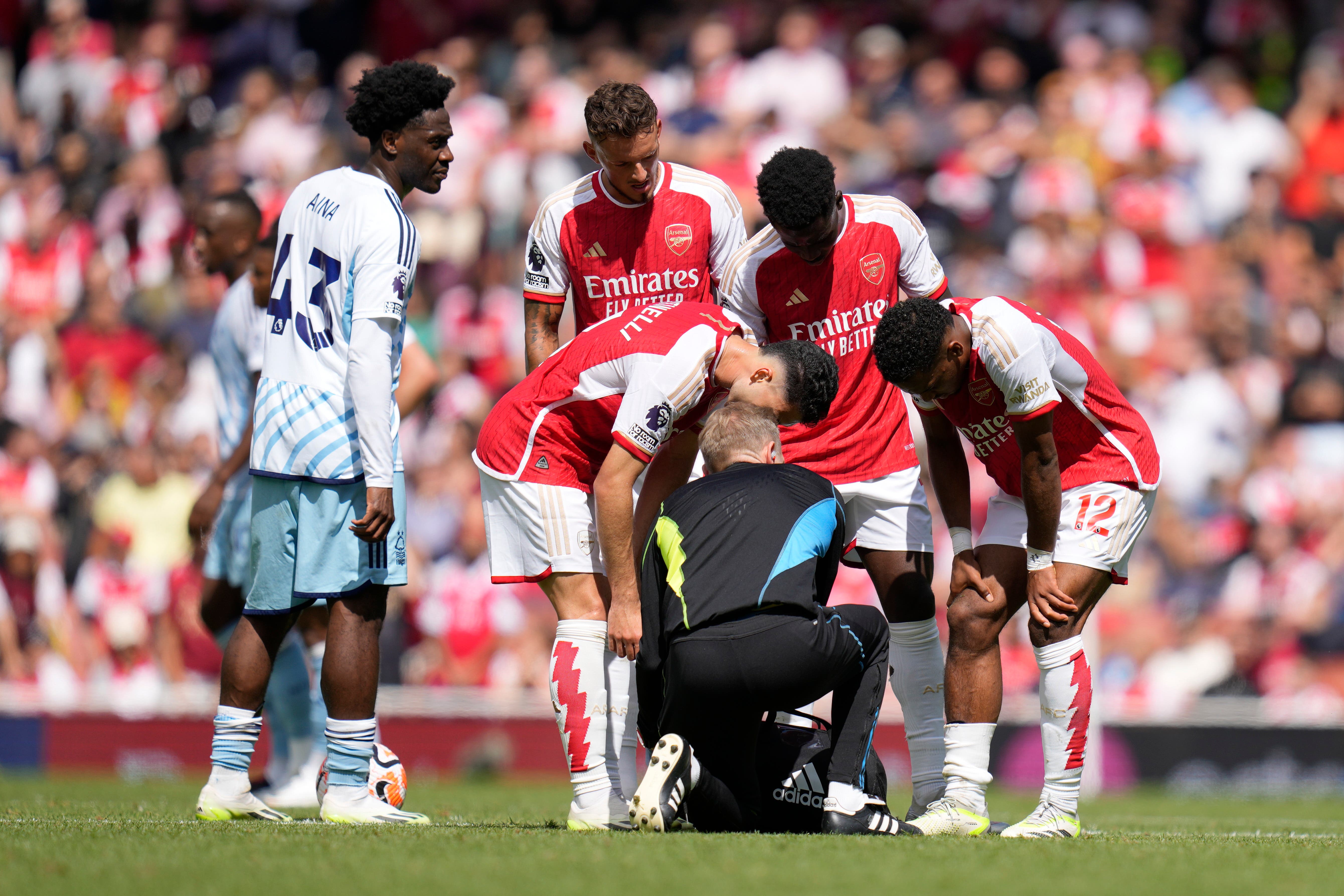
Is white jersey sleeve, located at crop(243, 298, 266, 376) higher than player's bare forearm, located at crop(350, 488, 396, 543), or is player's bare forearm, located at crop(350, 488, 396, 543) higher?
white jersey sleeve, located at crop(243, 298, 266, 376)

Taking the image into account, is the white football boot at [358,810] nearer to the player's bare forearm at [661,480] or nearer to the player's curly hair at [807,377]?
the player's bare forearm at [661,480]

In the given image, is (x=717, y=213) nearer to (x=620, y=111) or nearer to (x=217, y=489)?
(x=620, y=111)

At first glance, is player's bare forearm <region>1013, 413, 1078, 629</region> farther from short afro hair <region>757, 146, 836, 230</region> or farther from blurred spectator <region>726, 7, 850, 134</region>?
blurred spectator <region>726, 7, 850, 134</region>

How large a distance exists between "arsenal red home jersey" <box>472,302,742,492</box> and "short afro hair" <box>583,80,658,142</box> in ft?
2.46

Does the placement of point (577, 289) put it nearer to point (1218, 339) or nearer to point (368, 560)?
point (368, 560)

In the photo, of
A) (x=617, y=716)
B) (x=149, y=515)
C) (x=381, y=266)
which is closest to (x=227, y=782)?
(x=617, y=716)

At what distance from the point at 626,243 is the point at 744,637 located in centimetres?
211

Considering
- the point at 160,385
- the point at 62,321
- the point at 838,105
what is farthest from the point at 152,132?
the point at 838,105

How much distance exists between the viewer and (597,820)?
17.9ft

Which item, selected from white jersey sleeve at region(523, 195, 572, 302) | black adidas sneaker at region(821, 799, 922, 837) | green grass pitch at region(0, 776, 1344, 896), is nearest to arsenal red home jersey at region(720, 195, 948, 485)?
white jersey sleeve at region(523, 195, 572, 302)

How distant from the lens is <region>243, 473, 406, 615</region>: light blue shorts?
5.70 m

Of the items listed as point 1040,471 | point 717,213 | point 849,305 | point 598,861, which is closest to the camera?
point 598,861

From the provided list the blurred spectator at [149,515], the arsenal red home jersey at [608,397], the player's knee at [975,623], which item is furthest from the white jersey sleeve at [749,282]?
the blurred spectator at [149,515]

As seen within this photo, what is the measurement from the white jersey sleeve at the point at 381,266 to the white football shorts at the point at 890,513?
6.63 feet
